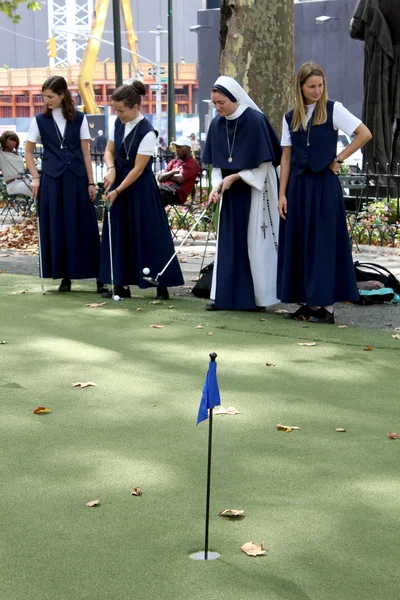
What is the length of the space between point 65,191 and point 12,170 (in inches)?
309

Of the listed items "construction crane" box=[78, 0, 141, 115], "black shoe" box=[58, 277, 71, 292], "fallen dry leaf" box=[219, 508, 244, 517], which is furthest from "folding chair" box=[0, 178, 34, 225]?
"construction crane" box=[78, 0, 141, 115]

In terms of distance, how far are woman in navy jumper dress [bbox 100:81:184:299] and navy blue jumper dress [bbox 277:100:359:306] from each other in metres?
1.48

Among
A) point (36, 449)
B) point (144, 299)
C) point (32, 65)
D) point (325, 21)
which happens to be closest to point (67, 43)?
point (32, 65)

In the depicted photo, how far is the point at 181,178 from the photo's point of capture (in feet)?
46.5

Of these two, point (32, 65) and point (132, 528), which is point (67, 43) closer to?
point (32, 65)

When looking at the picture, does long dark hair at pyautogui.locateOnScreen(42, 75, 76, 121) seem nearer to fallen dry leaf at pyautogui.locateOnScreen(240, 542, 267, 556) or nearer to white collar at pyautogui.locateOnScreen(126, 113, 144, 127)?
white collar at pyautogui.locateOnScreen(126, 113, 144, 127)

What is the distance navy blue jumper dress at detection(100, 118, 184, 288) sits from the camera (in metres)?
9.16

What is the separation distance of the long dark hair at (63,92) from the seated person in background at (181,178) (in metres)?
4.89

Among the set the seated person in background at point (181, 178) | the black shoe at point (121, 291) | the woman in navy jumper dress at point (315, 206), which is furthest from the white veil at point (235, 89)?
the seated person in background at point (181, 178)

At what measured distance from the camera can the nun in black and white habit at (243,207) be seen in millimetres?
8320

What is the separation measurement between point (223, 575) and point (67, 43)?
240 feet

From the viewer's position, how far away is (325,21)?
3872 centimetres

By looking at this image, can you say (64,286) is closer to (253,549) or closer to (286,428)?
(286,428)

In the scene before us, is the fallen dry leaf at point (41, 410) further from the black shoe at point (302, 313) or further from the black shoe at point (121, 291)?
the black shoe at point (121, 291)
